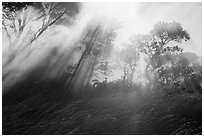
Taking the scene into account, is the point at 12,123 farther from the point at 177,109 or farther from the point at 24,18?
the point at 177,109

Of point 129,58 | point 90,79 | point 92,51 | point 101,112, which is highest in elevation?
point 129,58

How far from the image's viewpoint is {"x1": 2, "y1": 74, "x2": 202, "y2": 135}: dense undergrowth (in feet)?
48.3

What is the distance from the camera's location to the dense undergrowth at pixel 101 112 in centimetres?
1473

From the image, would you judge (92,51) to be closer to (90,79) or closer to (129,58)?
(90,79)

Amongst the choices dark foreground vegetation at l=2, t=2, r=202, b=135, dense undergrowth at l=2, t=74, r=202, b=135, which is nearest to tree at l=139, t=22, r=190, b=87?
dark foreground vegetation at l=2, t=2, r=202, b=135

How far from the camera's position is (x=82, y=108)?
742 inches

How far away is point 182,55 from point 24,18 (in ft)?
58.0

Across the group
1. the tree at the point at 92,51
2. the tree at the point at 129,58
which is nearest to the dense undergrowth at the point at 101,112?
A: the tree at the point at 92,51

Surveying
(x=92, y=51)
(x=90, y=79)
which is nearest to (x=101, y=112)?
(x=90, y=79)

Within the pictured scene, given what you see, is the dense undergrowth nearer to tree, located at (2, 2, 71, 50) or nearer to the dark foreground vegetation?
the dark foreground vegetation

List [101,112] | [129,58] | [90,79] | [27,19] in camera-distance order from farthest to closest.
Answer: [129,58], [90,79], [27,19], [101,112]

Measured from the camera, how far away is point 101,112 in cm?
1764

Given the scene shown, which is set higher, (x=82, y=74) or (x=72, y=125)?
(x=82, y=74)

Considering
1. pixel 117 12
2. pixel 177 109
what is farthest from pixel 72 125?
pixel 117 12
